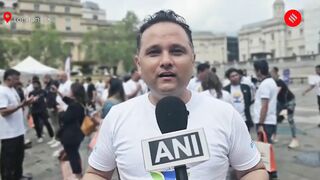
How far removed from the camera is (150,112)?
5.60ft

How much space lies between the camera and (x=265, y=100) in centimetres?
558

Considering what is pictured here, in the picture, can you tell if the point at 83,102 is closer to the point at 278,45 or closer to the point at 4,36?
the point at 4,36

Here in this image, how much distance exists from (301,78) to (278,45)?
113 feet

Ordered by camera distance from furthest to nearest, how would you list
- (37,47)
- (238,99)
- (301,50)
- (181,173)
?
(301,50) < (37,47) < (238,99) < (181,173)

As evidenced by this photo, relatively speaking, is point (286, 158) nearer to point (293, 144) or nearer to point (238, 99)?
point (293, 144)

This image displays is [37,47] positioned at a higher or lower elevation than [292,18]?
higher

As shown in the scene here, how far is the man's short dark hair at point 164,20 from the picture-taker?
1737 mm

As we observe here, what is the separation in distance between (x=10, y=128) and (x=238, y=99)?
364 centimetres

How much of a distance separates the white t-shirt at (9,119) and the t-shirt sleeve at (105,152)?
412 centimetres

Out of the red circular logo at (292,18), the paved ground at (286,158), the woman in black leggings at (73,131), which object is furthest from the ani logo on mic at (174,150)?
the red circular logo at (292,18)

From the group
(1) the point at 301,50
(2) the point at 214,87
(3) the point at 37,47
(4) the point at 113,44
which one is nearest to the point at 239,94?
(2) the point at 214,87

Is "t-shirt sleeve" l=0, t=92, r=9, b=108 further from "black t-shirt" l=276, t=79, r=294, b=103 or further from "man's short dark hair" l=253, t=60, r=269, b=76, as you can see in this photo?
"black t-shirt" l=276, t=79, r=294, b=103

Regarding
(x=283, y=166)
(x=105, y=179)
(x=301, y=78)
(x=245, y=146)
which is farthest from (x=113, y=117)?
(x=301, y=78)

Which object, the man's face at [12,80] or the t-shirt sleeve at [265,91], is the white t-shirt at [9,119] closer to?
the man's face at [12,80]
